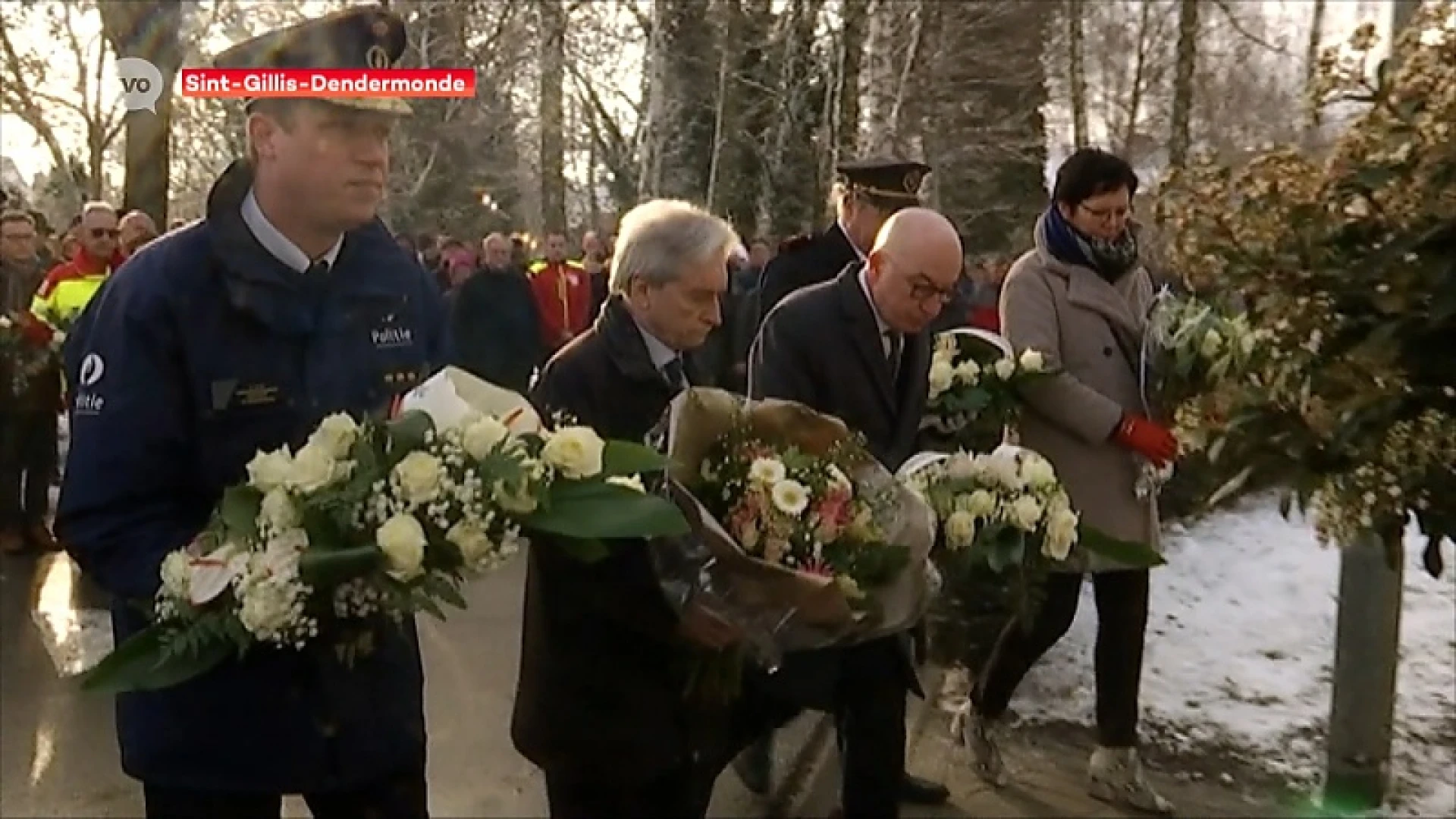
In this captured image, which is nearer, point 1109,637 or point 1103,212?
point 1103,212

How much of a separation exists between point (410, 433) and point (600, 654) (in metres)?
0.87

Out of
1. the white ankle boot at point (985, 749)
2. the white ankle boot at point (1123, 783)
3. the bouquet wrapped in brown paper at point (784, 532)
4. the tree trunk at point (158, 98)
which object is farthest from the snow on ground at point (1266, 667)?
the tree trunk at point (158, 98)

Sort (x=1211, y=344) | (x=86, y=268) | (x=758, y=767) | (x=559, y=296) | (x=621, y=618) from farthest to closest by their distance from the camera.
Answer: (x=559, y=296) → (x=86, y=268) → (x=758, y=767) → (x=1211, y=344) → (x=621, y=618)

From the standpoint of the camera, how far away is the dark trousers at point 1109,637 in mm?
4863

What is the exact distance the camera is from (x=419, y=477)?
234 cm

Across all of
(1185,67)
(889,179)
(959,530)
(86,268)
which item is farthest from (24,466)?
(1185,67)

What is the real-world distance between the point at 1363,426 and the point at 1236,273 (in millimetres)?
405

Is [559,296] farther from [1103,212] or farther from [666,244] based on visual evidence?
[666,244]

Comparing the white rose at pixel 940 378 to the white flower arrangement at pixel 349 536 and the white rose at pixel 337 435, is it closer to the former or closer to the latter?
the white flower arrangement at pixel 349 536

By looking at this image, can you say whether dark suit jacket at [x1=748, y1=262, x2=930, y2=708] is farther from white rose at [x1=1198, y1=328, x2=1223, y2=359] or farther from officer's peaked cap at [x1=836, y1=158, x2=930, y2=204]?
officer's peaked cap at [x1=836, y1=158, x2=930, y2=204]

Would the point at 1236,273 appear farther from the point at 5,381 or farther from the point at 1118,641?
the point at 5,381

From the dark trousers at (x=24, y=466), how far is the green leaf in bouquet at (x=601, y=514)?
6.89 metres

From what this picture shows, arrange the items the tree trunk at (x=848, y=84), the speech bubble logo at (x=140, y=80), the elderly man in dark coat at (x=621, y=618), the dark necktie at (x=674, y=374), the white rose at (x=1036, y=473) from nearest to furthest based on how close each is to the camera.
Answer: the elderly man in dark coat at (x=621, y=618), the dark necktie at (x=674, y=374), the white rose at (x=1036, y=473), the speech bubble logo at (x=140, y=80), the tree trunk at (x=848, y=84)

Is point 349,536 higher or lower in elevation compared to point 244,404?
lower
